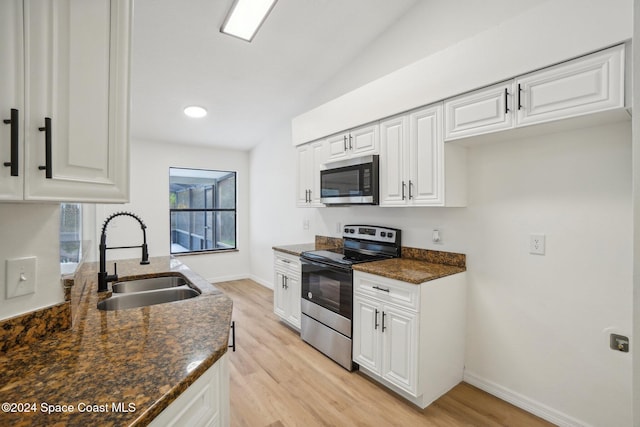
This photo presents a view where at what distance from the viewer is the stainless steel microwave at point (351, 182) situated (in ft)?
8.57

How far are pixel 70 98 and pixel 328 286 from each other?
2263 mm

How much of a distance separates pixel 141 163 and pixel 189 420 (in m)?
4.68

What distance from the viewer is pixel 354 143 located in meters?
2.85

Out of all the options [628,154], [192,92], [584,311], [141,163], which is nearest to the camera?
[628,154]

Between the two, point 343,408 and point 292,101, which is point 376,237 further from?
point 292,101

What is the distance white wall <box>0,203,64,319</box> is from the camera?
98cm

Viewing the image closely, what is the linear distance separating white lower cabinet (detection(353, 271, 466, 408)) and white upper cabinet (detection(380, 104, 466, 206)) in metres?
0.64

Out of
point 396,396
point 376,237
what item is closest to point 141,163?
point 376,237

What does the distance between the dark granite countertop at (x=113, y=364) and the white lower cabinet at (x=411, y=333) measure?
123 cm

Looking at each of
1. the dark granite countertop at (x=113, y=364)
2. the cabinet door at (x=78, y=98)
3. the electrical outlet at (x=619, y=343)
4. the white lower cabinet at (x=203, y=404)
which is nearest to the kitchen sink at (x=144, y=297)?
the dark granite countertop at (x=113, y=364)

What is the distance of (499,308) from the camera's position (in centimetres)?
218

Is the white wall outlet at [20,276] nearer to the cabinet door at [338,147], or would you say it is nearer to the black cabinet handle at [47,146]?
the black cabinet handle at [47,146]

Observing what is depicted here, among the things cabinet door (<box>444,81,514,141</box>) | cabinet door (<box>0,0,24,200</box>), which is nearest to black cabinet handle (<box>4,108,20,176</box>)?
cabinet door (<box>0,0,24,200</box>)

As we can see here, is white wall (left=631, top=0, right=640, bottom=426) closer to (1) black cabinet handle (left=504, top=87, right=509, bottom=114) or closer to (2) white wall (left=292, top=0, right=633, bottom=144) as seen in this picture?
(2) white wall (left=292, top=0, right=633, bottom=144)
